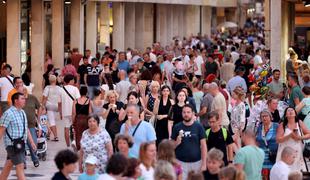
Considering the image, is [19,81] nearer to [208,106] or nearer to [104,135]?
[208,106]

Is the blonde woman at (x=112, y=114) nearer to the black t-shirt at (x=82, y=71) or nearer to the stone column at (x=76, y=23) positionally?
the black t-shirt at (x=82, y=71)

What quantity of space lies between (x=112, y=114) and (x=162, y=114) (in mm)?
1146

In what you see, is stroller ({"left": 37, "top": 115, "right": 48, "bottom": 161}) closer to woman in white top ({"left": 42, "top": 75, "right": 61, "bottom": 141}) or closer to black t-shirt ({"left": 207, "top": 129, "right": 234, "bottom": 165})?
woman in white top ({"left": 42, "top": 75, "right": 61, "bottom": 141})

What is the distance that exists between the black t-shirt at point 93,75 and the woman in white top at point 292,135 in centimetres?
1408

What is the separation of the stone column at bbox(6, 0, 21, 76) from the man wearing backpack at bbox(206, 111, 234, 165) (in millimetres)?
20396

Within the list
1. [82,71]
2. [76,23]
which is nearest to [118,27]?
[76,23]

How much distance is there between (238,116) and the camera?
21.9 meters

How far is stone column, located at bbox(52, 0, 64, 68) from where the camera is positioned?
40219mm

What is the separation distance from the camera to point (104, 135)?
16797 mm

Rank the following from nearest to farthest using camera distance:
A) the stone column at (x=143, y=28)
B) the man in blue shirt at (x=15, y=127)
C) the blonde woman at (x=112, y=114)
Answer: the man in blue shirt at (x=15, y=127) → the blonde woman at (x=112, y=114) → the stone column at (x=143, y=28)

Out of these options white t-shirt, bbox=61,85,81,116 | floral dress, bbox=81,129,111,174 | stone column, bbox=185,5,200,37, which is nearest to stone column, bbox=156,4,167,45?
stone column, bbox=185,5,200,37

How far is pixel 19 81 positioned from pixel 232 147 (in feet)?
22.2

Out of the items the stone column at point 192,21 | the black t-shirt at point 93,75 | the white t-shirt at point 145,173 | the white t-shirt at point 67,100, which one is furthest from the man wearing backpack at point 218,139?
the stone column at point 192,21

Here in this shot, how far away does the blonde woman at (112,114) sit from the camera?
1955 centimetres
